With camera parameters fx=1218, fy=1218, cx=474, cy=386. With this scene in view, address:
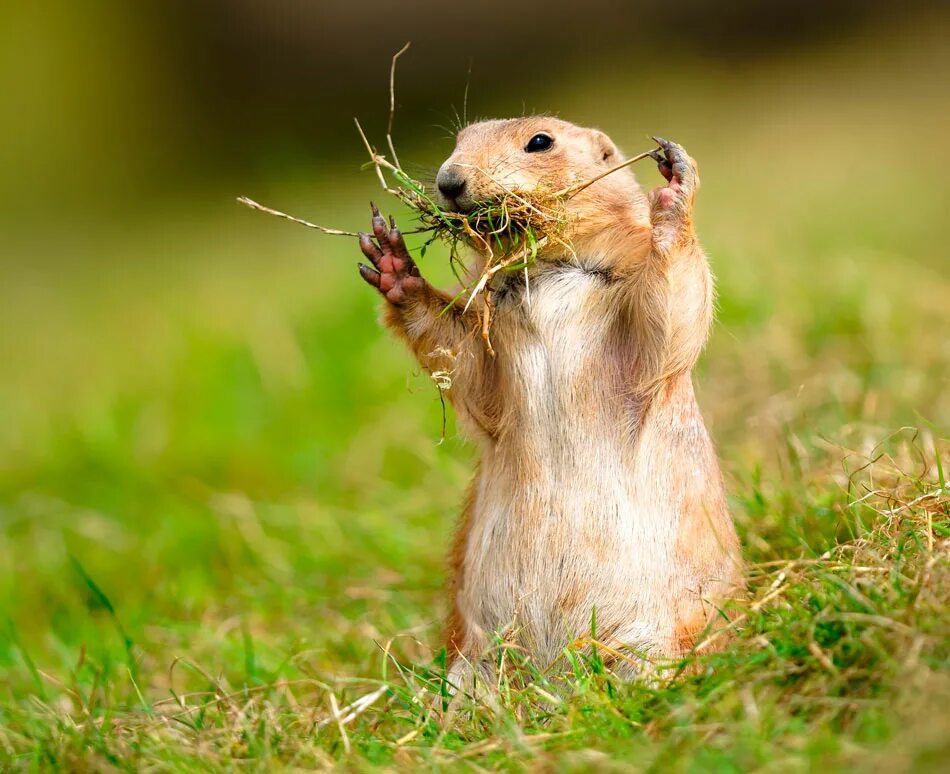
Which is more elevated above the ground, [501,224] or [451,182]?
[451,182]

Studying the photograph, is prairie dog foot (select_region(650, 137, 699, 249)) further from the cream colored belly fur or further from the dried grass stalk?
the cream colored belly fur

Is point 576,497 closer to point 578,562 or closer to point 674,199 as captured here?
point 578,562

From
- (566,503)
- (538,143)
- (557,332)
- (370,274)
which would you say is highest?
(538,143)

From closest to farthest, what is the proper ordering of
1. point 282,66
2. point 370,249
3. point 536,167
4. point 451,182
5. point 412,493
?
1. point 451,182
2. point 370,249
3. point 536,167
4. point 412,493
5. point 282,66

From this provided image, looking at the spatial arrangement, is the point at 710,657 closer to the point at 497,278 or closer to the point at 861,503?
the point at 861,503

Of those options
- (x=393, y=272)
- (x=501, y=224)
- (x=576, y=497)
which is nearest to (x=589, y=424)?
(x=576, y=497)

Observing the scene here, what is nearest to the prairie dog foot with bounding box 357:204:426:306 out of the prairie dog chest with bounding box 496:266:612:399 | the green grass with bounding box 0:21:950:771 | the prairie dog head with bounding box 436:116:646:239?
the prairie dog head with bounding box 436:116:646:239

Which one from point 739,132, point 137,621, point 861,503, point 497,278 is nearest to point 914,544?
point 861,503

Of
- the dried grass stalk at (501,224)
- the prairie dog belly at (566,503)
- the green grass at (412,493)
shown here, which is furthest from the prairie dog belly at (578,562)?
the dried grass stalk at (501,224)
